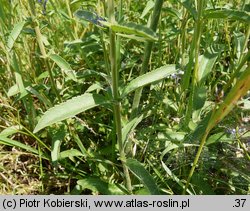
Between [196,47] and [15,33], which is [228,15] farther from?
[15,33]

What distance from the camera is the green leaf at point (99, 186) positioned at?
3.94ft

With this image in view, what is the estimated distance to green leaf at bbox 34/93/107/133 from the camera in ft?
3.04

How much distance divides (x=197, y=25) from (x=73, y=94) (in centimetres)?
63

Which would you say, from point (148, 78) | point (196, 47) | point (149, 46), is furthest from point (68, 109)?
point (196, 47)

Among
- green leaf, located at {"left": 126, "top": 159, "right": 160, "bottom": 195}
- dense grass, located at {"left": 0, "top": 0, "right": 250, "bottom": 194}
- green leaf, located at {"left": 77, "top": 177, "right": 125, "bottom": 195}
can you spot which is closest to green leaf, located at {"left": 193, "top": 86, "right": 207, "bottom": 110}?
dense grass, located at {"left": 0, "top": 0, "right": 250, "bottom": 194}

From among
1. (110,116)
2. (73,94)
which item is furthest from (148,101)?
(73,94)

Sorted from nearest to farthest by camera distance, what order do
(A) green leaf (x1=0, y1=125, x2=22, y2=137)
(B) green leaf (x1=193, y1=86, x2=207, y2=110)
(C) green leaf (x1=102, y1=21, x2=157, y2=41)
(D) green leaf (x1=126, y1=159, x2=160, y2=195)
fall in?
(C) green leaf (x1=102, y1=21, x2=157, y2=41) → (D) green leaf (x1=126, y1=159, x2=160, y2=195) → (B) green leaf (x1=193, y1=86, x2=207, y2=110) → (A) green leaf (x1=0, y1=125, x2=22, y2=137)

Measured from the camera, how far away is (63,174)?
4.49 ft

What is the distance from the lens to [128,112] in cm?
143

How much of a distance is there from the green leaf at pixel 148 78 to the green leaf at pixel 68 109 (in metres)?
0.08

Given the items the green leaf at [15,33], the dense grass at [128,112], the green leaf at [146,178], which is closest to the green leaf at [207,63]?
the dense grass at [128,112]

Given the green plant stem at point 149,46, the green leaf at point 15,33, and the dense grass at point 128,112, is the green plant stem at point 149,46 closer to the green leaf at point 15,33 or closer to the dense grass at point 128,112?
the dense grass at point 128,112

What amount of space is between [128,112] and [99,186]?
0.35m

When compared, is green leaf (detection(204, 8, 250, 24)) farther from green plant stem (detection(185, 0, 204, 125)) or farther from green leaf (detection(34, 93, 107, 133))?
green leaf (detection(34, 93, 107, 133))
